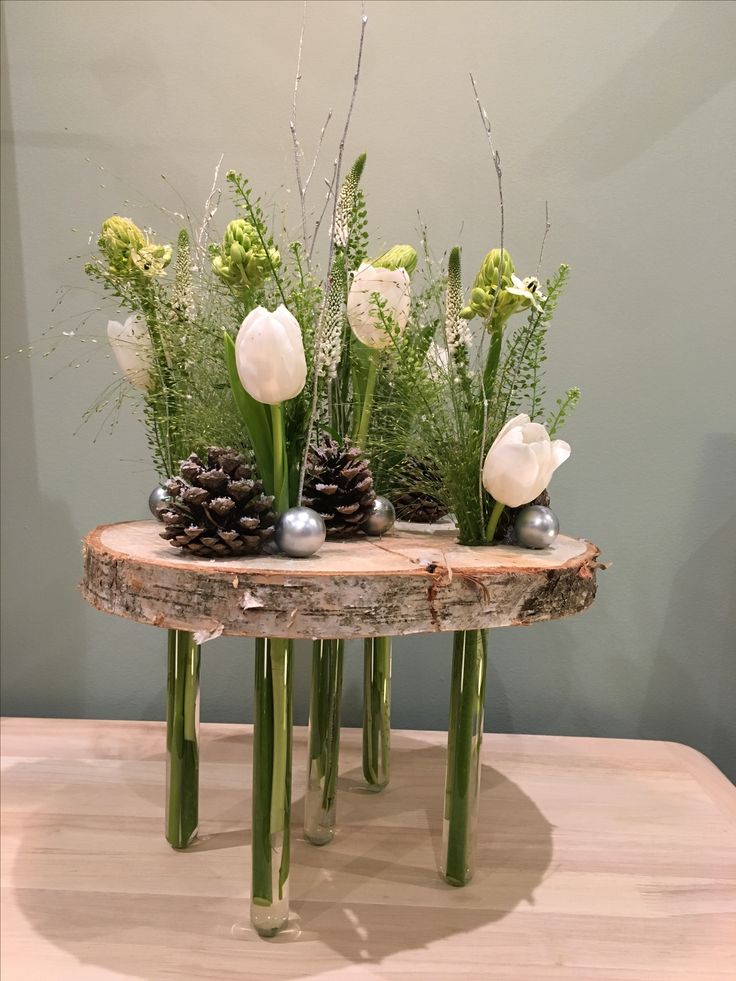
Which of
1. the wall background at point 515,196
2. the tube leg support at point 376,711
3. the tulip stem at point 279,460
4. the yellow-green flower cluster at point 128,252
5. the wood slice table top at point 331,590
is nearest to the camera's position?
the wood slice table top at point 331,590

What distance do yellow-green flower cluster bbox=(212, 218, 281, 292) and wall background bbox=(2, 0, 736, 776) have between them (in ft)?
1.85

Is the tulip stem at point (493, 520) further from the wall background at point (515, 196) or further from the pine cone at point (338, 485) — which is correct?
the wall background at point (515, 196)

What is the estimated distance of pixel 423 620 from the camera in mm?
704

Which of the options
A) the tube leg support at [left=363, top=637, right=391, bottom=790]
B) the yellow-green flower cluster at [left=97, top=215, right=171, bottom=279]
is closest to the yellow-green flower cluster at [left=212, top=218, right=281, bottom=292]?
the yellow-green flower cluster at [left=97, top=215, right=171, bottom=279]

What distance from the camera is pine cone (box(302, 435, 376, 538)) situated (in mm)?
828

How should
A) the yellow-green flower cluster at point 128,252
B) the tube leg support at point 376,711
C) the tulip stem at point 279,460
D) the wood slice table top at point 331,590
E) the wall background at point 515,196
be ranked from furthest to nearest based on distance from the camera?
1. the wall background at point 515,196
2. the tube leg support at point 376,711
3. the yellow-green flower cluster at point 128,252
4. the tulip stem at point 279,460
5. the wood slice table top at point 331,590

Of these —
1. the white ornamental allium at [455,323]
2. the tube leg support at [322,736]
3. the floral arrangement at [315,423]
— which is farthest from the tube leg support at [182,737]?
the white ornamental allium at [455,323]

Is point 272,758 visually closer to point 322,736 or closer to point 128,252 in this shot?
point 322,736

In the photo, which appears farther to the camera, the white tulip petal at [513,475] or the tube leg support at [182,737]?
the tube leg support at [182,737]

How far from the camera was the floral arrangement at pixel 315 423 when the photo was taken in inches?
29.3

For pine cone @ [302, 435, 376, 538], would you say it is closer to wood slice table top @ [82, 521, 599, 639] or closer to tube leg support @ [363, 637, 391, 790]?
wood slice table top @ [82, 521, 599, 639]

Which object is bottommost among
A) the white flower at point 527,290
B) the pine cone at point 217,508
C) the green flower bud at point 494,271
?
the pine cone at point 217,508

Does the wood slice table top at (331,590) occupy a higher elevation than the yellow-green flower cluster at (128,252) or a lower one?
lower

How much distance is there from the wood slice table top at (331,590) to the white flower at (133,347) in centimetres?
24
